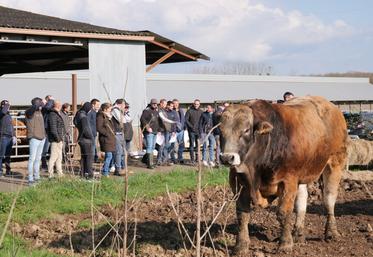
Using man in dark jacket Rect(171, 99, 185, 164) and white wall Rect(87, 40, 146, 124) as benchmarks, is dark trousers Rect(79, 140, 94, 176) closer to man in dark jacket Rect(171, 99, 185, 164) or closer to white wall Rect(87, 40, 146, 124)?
man in dark jacket Rect(171, 99, 185, 164)

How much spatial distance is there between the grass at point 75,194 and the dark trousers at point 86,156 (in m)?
0.87

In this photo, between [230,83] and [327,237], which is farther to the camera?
[230,83]

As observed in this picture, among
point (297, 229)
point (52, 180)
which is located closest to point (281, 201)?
point (297, 229)

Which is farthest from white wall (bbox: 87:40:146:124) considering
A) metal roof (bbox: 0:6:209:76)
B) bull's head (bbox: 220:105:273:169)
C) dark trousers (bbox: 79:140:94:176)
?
bull's head (bbox: 220:105:273:169)

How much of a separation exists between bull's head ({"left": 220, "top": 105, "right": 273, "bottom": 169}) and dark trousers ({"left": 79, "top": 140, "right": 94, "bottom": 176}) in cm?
742

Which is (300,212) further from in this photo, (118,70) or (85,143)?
(118,70)

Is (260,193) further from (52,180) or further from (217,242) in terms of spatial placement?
(52,180)

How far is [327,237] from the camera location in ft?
29.9

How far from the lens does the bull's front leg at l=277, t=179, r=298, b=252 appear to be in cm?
816

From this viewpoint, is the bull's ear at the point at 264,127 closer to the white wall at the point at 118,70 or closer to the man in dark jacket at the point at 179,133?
the man in dark jacket at the point at 179,133

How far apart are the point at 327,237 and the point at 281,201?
1359mm

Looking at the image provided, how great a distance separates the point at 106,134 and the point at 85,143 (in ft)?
2.00

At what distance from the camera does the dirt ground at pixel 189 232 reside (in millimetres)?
8234

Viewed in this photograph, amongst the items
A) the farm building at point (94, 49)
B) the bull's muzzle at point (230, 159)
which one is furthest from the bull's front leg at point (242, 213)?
the farm building at point (94, 49)
